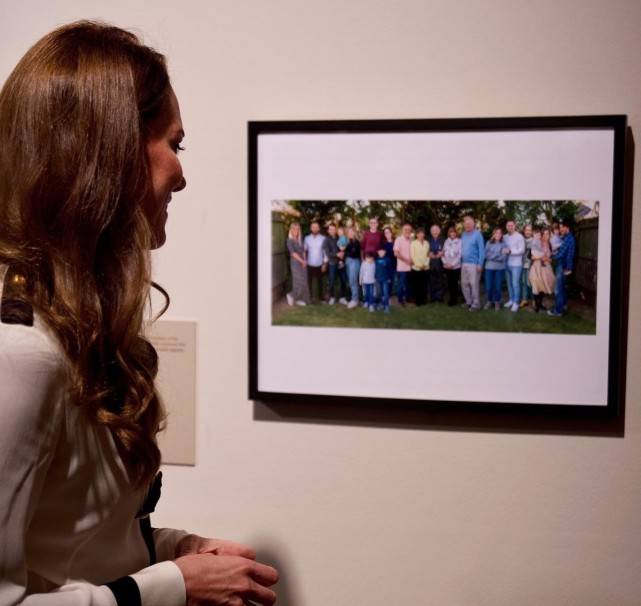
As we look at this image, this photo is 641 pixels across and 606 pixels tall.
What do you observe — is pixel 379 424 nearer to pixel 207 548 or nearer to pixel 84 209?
pixel 207 548

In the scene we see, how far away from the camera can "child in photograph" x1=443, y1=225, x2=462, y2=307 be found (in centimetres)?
142

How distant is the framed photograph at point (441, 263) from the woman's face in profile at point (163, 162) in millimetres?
552

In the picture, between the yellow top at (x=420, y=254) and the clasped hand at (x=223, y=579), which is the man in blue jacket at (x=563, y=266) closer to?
the yellow top at (x=420, y=254)

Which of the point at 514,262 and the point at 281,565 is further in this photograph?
the point at 281,565

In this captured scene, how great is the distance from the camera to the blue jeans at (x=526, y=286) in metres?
1.40

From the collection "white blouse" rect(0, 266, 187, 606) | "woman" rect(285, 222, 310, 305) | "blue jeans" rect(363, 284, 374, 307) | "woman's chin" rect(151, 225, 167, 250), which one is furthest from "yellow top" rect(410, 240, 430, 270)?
"white blouse" rect(0, 266, 187, 606)

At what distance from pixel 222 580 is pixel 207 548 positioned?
14 centimetres

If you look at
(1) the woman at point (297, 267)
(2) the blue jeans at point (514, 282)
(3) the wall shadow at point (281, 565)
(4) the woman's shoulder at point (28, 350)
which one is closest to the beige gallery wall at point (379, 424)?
(3) the wall shadow at point (281, 565)

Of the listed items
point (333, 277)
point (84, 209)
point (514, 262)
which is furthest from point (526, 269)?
point (84, 209)

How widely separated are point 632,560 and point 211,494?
2.80ft

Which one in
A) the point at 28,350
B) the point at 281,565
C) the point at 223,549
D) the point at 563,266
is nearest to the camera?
the point at 28,350

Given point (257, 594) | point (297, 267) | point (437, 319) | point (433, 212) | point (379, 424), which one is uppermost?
point (433, 212)

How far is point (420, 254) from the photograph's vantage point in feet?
4.72

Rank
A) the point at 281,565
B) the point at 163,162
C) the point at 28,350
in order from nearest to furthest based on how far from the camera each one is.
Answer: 1. the point at 28,350
2. the point at 163,162
3. the point at 281,565
